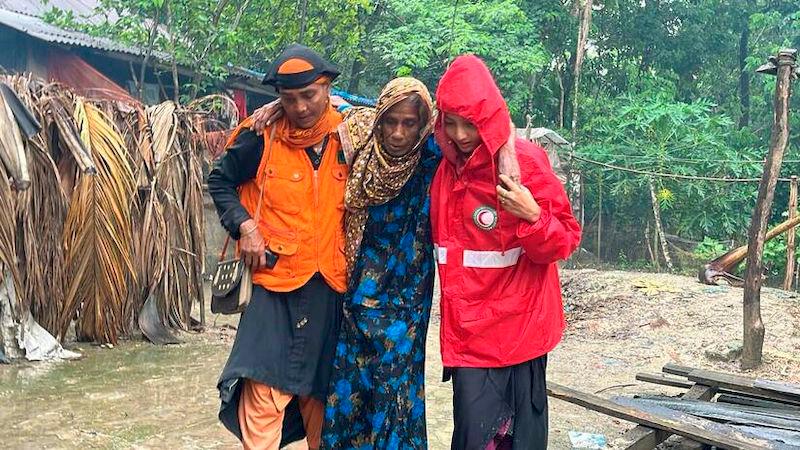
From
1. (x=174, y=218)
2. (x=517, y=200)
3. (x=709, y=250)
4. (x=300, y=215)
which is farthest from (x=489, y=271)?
(x=709, y=250)

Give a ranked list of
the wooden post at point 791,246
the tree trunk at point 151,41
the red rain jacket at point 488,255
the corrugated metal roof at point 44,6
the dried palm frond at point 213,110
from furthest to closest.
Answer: the corrugated metal roof at point 44,6, the tree trunk at point 151,41, the wooden post at point 791,246, the dried palm frond at point 213,110, the red rain jacket at point 488,255

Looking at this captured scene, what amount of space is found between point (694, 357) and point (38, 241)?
5463 mm

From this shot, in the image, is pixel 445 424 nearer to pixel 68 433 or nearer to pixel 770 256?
pixel 68 433

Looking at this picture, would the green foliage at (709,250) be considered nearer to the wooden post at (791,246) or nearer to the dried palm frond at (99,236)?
the wooden post at (791,246)

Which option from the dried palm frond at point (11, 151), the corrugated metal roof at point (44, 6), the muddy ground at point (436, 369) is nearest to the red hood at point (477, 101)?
the muddy ground at point (436, 369)

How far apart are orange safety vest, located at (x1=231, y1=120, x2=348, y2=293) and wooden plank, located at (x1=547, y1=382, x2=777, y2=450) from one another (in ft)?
4.73

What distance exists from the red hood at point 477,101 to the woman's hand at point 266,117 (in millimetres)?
628

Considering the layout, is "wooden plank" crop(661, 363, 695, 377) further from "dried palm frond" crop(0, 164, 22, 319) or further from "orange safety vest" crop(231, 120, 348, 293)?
"dried palm frond" crop(0, 164, 22, 319)

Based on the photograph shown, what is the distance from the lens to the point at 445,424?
14.7 ft

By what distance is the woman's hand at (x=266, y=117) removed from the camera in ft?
9.07

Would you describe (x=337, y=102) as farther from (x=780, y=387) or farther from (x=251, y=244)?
(x=780, y=387)

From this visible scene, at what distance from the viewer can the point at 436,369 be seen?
5938mm

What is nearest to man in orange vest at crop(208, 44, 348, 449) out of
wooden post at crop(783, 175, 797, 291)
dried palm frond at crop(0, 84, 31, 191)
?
dried palm frond at crop(0, 84, 31, 191)

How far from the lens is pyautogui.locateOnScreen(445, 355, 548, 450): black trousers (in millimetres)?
2580
